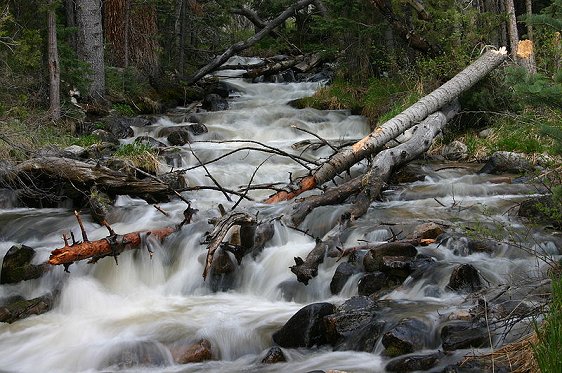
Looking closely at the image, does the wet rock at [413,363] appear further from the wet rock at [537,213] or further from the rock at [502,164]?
the rock at [502,164]

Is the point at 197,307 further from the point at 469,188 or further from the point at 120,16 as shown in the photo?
the point at 120,16

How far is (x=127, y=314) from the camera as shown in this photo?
7.47m

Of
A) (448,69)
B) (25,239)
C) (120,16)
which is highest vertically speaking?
(120,16)

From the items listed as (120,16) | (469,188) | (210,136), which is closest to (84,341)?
(469,188)

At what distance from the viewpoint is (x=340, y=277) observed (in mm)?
7395

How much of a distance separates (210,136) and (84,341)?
9.23m

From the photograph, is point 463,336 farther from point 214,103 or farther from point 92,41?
point 214,103

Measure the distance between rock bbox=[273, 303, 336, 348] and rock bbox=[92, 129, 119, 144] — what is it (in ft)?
28.5

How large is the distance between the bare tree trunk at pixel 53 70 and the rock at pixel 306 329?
8952 millimetres

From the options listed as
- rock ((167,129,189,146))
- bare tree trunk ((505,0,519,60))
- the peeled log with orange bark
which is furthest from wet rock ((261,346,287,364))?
bare tree trunk ((505,0,519,60))

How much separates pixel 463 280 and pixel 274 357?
215 cm

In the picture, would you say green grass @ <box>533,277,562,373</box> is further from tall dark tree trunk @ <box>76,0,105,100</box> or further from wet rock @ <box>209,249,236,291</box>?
tall dark tree trunk @ <box>76,0,105,100</box>

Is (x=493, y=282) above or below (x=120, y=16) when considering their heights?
below

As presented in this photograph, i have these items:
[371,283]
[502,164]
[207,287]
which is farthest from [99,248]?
[502,164]
